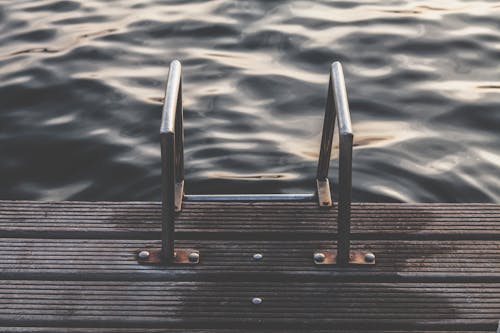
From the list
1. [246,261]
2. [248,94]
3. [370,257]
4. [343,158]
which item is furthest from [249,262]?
[248,94]

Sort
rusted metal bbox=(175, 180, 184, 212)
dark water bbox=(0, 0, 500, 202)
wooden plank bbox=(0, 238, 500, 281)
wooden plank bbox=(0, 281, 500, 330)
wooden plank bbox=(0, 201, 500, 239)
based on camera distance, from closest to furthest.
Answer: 1. wooden plank bbox=(0, 281, 500, 330)
2. wooden plank bbox=(0, 238, 500, 281)
3. wooden plank bbox=(0, 201, 500, 239)
4. rusted metal bbox=(175, 180, 184, 212)
5. dark water bbox=(0, 0, 500, 202)

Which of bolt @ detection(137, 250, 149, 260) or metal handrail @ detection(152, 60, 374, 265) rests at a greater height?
metal handrail @ detection(152, 60, 374, 265)

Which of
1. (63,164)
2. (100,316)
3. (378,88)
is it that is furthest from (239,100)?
(100,316)

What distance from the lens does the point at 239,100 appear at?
223 inches

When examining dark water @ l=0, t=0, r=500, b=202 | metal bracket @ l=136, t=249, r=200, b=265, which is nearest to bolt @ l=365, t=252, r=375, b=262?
metal bracket @ l=136, t=249, r=200, b=265

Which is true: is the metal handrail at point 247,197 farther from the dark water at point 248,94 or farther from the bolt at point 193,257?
the dark water at point 248,94

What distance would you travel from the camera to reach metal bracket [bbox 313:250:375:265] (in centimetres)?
321

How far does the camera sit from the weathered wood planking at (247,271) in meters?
Result: 2.94

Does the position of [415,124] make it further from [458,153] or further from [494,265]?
[494,265]

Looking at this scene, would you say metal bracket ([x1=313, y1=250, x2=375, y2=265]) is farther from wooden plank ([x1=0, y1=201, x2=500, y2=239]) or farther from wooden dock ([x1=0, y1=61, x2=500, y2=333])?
wooden plank ([x1=0, y1=201, x2=500, y2=239])

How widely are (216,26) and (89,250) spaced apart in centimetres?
377

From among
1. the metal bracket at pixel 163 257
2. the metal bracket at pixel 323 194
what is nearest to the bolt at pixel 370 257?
the metal bracket at pixel 323 194

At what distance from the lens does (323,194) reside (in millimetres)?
3637

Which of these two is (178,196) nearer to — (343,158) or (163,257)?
(163,257)
